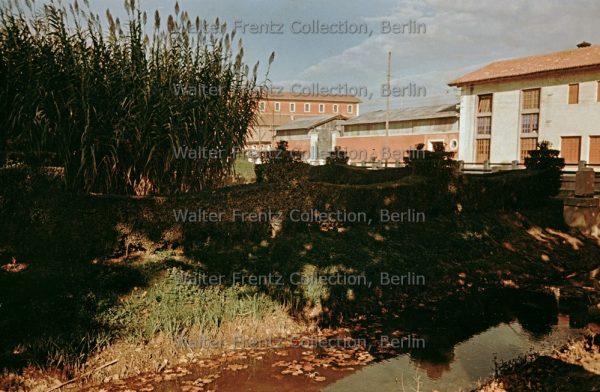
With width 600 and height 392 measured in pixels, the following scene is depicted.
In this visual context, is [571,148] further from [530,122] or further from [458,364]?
[458,364]

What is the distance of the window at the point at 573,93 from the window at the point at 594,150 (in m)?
2.97

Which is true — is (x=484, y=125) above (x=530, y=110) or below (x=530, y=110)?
below

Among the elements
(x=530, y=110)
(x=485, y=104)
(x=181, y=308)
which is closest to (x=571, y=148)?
(x=530, y=110)

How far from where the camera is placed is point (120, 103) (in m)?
6.77

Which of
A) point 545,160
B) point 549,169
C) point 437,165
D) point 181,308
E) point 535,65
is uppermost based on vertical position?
point 535,65

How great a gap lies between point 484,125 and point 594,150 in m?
8.88

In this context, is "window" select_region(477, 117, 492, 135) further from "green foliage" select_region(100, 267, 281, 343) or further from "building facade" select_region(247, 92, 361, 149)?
"building facade" select_region(247, 92, 361, 149)

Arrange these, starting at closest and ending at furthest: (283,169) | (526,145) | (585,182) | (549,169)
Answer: (283,169) < (585,182) < (549,169) < (526,145)

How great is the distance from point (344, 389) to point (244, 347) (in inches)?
61.5

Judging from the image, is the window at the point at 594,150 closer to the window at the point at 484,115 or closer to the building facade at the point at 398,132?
the window at the point at 484,115

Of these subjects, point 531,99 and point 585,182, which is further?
point 531,99

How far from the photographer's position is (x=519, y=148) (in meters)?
34.3

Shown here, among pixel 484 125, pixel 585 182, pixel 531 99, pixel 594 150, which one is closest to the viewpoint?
pixel 585 182

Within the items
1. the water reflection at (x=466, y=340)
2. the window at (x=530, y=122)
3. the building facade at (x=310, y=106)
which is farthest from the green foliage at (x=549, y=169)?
the building facade at (x=310, y=106)
